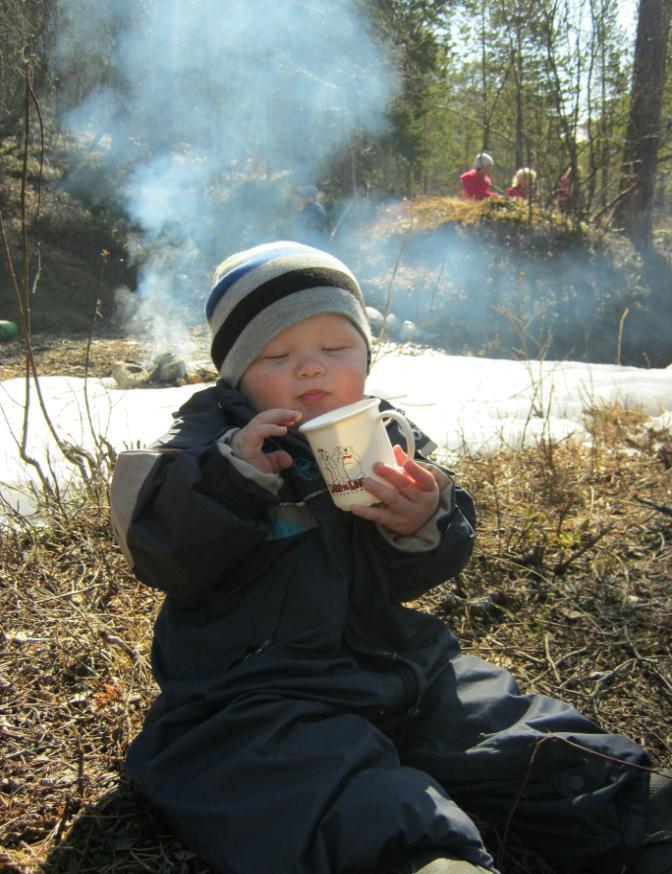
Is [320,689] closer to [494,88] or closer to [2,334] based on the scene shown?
[2,334]

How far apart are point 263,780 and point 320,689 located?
0.21 metres

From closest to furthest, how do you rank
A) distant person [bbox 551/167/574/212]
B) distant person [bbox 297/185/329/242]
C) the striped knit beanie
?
the striped knit beanie < distant person [bbox 551/167/574/212] < distant person [bbox 297/185/329/242]

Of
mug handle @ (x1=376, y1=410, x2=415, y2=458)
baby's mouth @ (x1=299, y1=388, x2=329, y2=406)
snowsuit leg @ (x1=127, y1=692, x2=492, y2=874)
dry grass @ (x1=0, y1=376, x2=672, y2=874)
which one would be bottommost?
dry grass @ (x1=0, y1=376, x2=672, y2=874)

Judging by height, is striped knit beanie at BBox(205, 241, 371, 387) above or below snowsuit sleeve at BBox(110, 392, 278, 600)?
above

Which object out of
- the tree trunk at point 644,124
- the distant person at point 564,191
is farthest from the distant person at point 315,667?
the distant person at point 564,191

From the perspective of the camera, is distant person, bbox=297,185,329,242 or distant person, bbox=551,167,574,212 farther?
distant person, bbox=297,185,329,242

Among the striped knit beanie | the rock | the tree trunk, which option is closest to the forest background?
the tree trunk

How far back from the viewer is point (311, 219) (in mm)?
13359

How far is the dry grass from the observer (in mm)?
1742

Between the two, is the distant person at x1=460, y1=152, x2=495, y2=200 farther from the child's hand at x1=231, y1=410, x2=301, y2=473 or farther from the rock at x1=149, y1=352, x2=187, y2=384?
the child's hand at x1=231, y1=410, x2=301, y2=473

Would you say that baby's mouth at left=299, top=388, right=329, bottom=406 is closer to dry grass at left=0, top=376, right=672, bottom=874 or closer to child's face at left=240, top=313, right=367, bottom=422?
child's face at left=240, top=313, right=367, bottom=422

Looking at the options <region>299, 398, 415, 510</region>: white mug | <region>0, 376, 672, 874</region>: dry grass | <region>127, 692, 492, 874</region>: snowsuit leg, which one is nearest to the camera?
<region>127, 692, 492, 874</region>: snowsuit leg

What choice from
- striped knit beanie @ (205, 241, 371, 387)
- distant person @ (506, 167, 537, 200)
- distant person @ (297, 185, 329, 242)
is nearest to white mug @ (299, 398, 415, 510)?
striped knit beanie @ (205, 241, 371, 387)

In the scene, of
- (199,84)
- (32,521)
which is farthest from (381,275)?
(32,521)
